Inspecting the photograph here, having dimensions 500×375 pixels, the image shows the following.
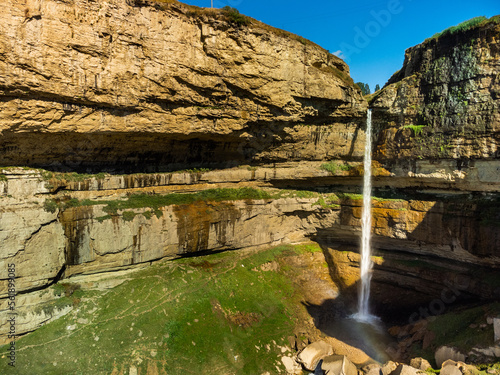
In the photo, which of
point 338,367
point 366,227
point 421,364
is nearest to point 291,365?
point 338,367

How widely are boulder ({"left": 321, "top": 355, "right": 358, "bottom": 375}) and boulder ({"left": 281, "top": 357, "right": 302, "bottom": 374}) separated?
4.56ft

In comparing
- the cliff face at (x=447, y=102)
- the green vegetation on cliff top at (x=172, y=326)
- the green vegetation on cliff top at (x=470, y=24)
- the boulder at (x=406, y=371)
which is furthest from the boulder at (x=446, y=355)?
the green vegetation on cliff top at (x=470, y=24)

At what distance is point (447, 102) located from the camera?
1677cm

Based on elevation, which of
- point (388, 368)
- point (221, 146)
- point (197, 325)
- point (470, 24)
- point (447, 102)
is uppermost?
point (470, 24)

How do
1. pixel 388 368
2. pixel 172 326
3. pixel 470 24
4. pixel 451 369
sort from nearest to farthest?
pixel 451 369
pixel 388 368
pixel 172 326
pixel 470 24

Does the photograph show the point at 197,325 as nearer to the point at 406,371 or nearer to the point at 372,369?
the point at 372,369

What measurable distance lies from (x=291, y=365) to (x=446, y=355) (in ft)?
21.3

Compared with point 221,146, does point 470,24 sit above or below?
above

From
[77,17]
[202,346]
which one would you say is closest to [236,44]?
[77,17]

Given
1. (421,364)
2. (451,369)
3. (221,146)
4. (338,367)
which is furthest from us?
(221,146)

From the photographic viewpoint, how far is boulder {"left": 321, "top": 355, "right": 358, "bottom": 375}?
1238 cm

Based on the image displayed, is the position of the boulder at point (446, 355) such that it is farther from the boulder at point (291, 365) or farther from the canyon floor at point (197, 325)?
the boulder at point (291, 365)

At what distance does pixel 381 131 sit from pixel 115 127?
16120mm

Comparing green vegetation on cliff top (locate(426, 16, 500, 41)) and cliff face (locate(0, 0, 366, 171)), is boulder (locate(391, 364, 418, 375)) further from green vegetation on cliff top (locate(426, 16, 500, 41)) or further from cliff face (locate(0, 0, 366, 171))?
green vegetation on cliff top (locate(426, 16, 500, 41))
